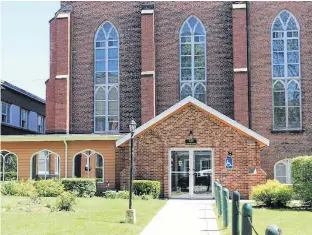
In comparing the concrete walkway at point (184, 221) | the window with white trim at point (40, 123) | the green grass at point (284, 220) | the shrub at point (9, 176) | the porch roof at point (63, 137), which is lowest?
the concrete walkway at point (184, 221)

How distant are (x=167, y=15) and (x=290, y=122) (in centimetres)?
1005

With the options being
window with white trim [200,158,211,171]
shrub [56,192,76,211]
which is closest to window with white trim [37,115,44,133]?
window with white trim [200,158,211,171]

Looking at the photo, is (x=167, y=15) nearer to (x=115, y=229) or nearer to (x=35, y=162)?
(x=35, y=162)

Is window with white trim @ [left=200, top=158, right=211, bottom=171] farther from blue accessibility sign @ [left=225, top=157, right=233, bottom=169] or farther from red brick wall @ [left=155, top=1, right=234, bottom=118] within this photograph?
red brick wall @ [left=155, top=1, right=234, bottom=118]

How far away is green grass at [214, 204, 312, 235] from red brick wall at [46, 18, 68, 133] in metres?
16.8

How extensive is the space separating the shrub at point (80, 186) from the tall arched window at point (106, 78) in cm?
832

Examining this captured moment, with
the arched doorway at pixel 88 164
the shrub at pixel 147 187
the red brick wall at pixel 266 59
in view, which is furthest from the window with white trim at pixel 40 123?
the shrub at pixel 147 187

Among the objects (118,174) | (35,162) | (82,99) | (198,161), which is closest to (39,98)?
(82,99)

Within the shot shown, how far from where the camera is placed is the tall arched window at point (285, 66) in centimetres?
3117

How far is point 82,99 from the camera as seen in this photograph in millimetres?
33219

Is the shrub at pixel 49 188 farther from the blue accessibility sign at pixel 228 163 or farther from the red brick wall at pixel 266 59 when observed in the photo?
the red brick wall at pixel 266 59

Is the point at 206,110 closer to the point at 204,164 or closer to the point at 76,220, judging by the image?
the point at 204,164

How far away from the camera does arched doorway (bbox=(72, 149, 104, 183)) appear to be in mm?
27469

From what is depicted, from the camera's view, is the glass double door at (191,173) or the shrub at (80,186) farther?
the glass double door at (191,173)
